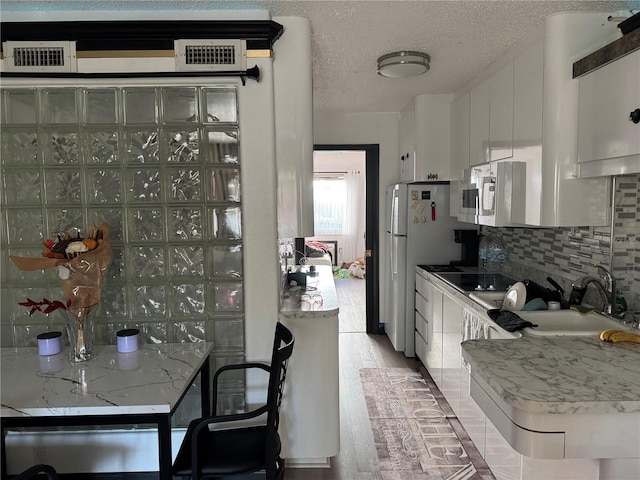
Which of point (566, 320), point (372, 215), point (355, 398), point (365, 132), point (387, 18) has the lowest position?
point (355, 398)

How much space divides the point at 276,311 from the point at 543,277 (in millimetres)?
1883

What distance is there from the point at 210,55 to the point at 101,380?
1518mm

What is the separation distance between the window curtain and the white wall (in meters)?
4.27

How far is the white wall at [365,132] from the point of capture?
15.7 ft

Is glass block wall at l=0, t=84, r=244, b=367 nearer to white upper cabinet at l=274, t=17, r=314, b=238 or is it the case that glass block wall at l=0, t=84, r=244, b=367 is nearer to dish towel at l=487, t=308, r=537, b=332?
white upper cabinet at l=274, t=17, r=314, b=238

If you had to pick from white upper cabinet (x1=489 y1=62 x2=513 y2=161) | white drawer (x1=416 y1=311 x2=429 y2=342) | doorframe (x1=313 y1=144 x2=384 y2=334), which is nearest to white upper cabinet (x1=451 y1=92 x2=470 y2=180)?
white upper cabinet (x1=489 y1=62 x2=513 y2=161)

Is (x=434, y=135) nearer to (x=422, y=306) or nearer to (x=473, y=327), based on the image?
(x=422, y=306)

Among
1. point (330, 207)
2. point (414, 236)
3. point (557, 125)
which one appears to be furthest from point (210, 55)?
point (330, 207)

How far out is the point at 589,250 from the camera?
2.47 meters

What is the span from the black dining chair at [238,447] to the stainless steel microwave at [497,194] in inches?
62.0

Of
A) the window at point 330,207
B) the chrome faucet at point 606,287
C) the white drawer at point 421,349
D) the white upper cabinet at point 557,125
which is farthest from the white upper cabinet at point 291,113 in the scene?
the window at point 330,207

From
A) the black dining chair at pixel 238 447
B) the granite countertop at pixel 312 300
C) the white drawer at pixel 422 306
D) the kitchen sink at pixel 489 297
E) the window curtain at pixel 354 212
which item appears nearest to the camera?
the black dining chair at pixel 238 447

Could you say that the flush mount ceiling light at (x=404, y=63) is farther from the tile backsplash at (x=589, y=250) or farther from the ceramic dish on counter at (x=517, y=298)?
the ceramic dish on counter at (x=517, y=298)

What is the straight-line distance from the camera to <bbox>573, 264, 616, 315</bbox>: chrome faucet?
218 centimetres
